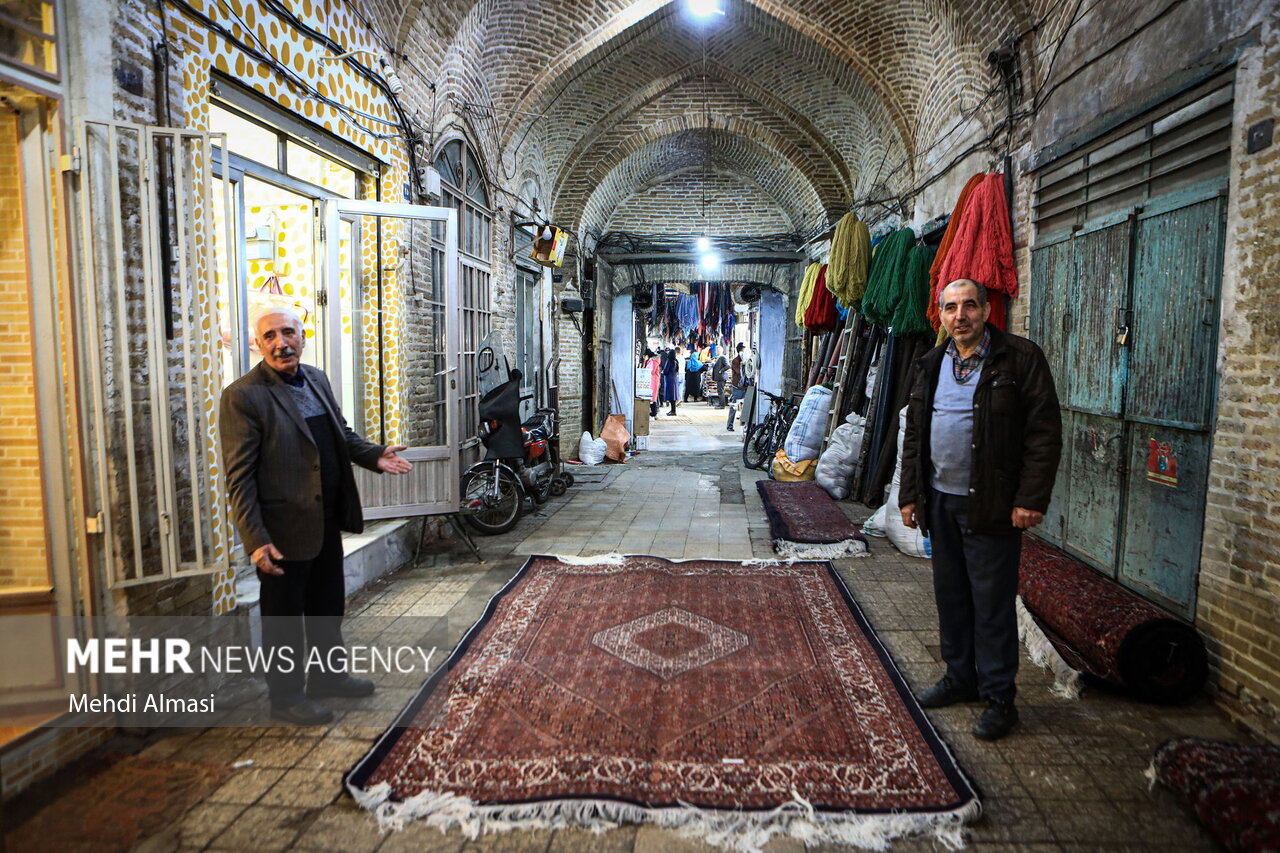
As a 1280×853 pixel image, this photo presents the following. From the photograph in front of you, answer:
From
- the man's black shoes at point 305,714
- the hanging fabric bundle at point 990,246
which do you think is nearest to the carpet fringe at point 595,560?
the man's black shoes at point 305,714

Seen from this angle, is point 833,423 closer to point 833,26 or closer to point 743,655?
point 833,26

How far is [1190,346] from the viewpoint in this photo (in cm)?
341

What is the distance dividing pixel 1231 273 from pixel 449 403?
441cm

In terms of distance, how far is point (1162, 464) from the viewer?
3.64 metres

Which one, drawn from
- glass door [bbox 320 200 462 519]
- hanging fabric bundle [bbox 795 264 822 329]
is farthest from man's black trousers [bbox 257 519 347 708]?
hanging fabric bundle [bbox 795 264 822 329]

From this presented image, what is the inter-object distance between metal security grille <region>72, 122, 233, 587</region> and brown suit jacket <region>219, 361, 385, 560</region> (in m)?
0.40

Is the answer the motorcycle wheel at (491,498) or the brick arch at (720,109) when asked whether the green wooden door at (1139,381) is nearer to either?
the motorcycle wheel at (491,498)

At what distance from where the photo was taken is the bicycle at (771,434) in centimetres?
1027

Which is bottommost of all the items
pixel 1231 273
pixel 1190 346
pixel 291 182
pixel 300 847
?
pixel 300 847

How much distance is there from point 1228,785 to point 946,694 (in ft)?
3.23

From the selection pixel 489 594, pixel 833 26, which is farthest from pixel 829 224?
pixel 489 594

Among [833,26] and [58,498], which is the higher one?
[833,26]

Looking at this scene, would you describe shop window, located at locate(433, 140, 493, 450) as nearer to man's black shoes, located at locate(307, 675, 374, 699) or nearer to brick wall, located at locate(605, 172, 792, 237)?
man's black shoes, located at locate(307, 675, 374, 699)

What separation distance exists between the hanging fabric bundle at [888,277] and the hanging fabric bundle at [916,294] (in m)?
0.15
